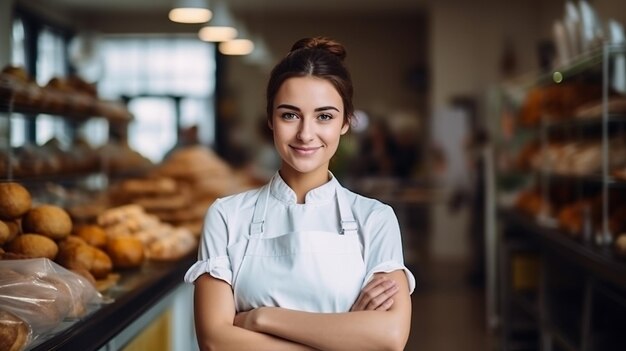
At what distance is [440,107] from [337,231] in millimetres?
10251

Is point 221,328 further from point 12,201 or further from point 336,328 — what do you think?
point 12,201

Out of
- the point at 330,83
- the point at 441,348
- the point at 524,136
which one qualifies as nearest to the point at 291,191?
the point at 330,83

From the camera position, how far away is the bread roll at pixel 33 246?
2.63m

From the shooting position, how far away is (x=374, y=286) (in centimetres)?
173

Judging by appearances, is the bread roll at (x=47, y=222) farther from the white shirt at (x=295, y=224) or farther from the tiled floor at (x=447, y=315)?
the tiled floor at (x=447, y=315)

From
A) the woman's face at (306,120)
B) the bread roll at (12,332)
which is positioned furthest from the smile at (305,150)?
the bread roll at (12,332)

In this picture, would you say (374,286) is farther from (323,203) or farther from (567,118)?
(567,118)

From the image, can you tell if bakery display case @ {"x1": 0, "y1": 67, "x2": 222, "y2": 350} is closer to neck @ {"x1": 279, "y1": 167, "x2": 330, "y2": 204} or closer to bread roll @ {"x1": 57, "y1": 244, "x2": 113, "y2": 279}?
bread roll @ {"x1": 57, "y1": 244, "x2": 113, "y2": 279}

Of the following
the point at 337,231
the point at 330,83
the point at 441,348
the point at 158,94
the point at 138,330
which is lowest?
the point at 441,348

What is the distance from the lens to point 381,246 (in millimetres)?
1770

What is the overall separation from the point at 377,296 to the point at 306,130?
363 millimetres

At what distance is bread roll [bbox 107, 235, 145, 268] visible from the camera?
131 inches

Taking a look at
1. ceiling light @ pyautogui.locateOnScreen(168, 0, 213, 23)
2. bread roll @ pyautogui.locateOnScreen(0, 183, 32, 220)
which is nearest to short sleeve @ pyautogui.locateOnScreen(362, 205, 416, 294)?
bread roll @ pyautogui.locateOnScreen(0, 183, 32, 220)

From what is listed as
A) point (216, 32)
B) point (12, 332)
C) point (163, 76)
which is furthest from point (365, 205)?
point (163, 76)
